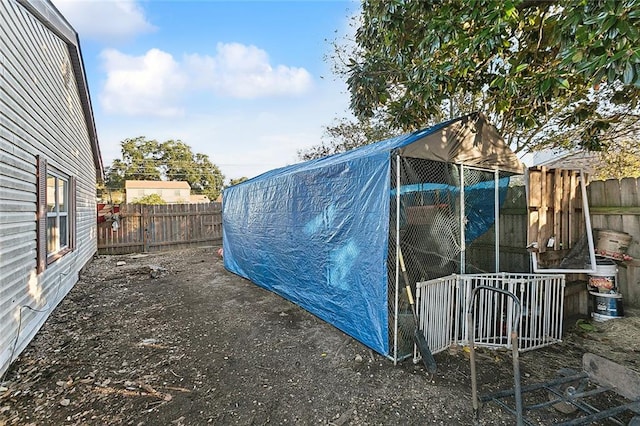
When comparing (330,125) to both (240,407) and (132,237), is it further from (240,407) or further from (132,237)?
(240,407)

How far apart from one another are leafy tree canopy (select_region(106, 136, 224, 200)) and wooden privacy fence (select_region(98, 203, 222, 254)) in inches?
1064

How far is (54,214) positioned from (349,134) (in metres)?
7.57

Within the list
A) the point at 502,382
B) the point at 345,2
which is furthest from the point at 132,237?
the point at 502,382

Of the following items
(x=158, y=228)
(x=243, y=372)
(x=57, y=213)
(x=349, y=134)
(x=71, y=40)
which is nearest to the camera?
(x=243, y=372)

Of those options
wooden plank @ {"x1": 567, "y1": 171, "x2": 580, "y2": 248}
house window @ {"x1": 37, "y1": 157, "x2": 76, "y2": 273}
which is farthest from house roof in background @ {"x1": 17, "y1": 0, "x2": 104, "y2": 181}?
wooden plank @ {"x1": 567, "y1": 171, "x2": 580, "y2": 248}

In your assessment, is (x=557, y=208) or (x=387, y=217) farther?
(x=557, y=208)

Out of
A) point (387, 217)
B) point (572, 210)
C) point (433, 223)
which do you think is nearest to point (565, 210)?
point (572, 210)

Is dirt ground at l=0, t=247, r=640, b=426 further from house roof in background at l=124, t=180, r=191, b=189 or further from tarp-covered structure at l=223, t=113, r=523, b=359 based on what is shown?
house roof in background at l=124, t=180, r=191, b=189

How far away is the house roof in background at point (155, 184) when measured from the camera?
31.2 meters

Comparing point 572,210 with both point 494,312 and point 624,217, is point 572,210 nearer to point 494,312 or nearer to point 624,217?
point 624,217

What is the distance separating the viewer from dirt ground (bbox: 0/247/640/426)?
2137 mm

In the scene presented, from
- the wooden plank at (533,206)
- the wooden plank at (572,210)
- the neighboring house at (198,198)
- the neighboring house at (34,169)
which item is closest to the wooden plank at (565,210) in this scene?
the wooden plank at (572,210)

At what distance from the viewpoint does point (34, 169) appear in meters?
3.62

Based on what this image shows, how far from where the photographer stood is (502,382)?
2.46 metres
